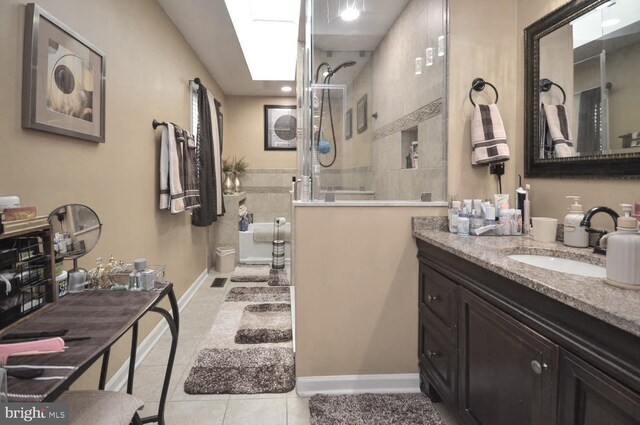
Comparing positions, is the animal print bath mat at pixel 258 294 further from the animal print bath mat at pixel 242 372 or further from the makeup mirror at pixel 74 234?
the makeup mirror at pixel 74 234

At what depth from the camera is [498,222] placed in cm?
179

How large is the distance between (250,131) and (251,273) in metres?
2.24

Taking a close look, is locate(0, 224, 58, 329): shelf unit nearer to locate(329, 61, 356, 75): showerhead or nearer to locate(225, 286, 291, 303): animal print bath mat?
locate(329, 61, 356, 75): showerhead

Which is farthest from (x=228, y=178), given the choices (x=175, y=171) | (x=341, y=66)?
(x=341, y=66)

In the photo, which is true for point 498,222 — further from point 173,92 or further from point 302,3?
point 173,92

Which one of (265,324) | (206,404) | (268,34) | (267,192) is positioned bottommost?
(206,404)

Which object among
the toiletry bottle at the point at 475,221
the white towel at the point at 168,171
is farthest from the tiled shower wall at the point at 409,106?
the white towel at the point at 168,171

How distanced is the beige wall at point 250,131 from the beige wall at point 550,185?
3.75m

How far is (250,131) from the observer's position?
17.5ft

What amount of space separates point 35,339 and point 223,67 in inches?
146

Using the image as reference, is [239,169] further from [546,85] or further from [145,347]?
[546,85]

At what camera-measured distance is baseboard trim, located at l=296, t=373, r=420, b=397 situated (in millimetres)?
1942

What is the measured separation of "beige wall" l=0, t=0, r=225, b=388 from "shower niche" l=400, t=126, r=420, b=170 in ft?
6.01

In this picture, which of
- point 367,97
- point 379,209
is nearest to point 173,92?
point 367,97
